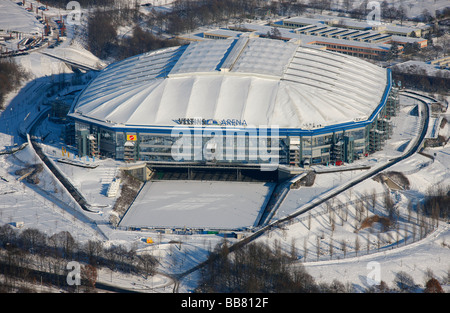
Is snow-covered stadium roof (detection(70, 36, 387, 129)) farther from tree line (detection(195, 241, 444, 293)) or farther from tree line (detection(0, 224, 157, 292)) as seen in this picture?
tree line (detection(195, 241, 444, 293))

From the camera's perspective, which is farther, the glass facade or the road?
the glass facade

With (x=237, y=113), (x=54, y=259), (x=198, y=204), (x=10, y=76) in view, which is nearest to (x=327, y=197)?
(x=198, y=204)

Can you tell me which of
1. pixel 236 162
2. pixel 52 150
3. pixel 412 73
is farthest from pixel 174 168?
pixel 412 73

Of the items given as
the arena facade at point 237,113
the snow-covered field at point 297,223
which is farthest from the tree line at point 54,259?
the arena facade at point 237,113

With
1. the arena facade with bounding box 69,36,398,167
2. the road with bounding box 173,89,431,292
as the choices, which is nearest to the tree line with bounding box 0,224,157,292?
the road with bounding box 173,89,431,292

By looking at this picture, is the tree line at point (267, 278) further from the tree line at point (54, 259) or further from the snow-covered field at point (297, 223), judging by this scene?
the tree line at point (54, 259)

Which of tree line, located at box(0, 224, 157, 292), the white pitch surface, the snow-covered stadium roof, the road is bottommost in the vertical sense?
the white pitch surface

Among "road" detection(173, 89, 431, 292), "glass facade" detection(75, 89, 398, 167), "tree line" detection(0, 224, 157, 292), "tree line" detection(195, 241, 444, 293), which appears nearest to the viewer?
"tree line" detection(195, 241, 444, 293)

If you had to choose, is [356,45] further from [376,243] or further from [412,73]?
[376,243]

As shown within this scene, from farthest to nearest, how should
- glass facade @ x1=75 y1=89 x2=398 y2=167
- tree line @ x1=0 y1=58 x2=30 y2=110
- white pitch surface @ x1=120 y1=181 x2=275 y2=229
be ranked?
tree line @ x1=0 y1=58 x2=30 y2=110, glass facade @ x1=75 y1=89 x2=398 y2=167, white pitch surface @ x1=120 y1=181 x2=275 y2=229
